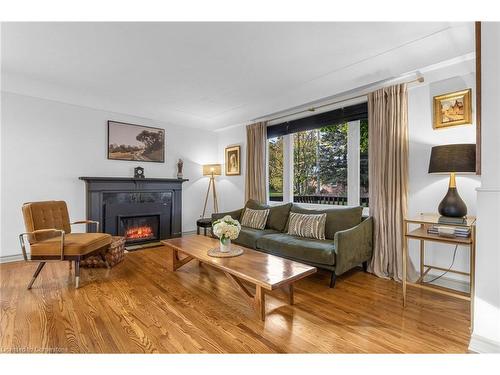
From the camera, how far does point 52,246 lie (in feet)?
8.95

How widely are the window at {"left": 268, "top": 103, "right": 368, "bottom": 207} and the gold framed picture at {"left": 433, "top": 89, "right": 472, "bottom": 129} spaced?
870mm

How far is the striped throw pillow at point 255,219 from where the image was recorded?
415 cm

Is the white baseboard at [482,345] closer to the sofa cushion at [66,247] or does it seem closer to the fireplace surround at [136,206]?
the sofa cushion at [66,247]

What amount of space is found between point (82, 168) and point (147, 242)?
1.75 metres

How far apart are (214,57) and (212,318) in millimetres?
2685

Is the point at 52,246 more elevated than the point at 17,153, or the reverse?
the point at 17,153

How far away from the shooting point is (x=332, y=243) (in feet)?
10.0

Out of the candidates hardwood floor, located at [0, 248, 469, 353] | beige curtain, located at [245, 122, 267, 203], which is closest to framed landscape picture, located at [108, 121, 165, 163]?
beige curtain, located at [245, 122, 267, 203]

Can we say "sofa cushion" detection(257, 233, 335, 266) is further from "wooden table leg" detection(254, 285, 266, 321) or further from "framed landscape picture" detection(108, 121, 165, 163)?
"framed landscape picture" detection(108, 121, 165, 163)

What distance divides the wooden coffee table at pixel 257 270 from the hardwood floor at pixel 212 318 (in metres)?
0.14

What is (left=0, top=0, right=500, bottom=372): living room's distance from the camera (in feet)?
6.09

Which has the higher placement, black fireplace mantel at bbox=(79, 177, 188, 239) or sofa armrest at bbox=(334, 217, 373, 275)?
black fireplace mantel at bbox=(79, 177, 188, 239)
